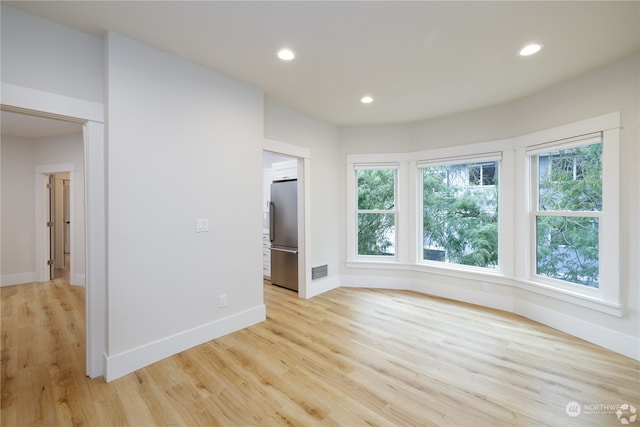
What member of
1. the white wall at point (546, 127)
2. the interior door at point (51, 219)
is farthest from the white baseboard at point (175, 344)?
the interior door at point (51, 219)

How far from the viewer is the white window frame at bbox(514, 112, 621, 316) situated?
2541 millimetres

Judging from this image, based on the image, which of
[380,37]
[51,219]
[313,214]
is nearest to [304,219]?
[313,214]

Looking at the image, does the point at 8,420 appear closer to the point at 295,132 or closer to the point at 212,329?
the point at 212,329

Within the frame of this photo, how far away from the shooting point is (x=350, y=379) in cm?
213

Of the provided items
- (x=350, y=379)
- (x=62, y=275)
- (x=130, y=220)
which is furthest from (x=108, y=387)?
(x=62, y=275)

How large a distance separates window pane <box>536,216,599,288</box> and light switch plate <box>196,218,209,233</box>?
381 cm

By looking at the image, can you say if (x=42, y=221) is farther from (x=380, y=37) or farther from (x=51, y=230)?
(x=380, y=37)

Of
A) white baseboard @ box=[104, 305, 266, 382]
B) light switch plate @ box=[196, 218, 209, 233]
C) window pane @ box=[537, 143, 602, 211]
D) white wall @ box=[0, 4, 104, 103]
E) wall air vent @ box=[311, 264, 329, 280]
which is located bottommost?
white baseboard @ box=[104, 305, 266, 382]

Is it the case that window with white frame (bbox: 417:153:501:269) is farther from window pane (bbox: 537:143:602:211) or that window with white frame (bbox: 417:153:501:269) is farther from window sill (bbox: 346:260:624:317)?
window pane (bbox: 537:143:602:211)

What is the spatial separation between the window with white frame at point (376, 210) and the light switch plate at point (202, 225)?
2.59m

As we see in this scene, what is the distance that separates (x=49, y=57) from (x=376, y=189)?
157 inches

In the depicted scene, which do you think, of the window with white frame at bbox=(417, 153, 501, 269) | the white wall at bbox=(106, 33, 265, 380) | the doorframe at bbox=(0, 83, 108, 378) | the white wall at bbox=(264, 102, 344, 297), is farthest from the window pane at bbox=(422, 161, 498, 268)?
the doorframe at bbox=(0, 83, 108, 378)

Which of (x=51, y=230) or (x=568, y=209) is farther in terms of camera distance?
(x=51, y=230)

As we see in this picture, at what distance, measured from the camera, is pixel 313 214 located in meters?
4.12
